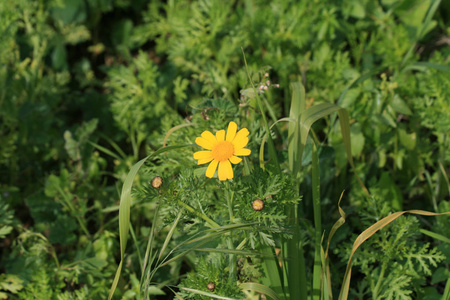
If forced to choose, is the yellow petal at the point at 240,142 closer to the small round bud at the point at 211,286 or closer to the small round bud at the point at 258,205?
the small round bud at the point at 258,205

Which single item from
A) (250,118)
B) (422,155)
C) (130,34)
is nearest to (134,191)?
(250,118)

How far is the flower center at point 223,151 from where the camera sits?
128cm

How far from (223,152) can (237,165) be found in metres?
0.19

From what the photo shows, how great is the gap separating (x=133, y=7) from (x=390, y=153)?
6.38 ft

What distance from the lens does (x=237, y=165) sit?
1465 millimetres

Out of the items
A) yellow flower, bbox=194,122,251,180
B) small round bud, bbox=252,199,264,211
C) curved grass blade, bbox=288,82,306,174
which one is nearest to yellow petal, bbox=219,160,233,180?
yellow flower, bbox=194,122,251,180

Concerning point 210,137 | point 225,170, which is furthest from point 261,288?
point 210,137

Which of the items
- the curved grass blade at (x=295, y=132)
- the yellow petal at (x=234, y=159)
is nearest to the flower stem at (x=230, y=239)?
the yellow petal at (x=234, y=159)

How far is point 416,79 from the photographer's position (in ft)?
7.16

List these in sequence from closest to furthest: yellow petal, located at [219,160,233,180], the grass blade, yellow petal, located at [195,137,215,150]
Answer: yellow petal, located at [219,160,233,180] → yellow petal, located at [195,137,215,150] → the grass blade

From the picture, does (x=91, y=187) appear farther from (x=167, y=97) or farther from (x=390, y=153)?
(x=390, y=153)

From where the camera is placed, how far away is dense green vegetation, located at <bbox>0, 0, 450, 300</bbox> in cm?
140

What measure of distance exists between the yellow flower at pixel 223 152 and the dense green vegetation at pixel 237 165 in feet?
0.32

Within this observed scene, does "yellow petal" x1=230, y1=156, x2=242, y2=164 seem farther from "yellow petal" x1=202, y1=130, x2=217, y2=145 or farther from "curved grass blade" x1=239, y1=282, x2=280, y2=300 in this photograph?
"curved grass blade" x1=239, y1=282, x2=280, y2=300
